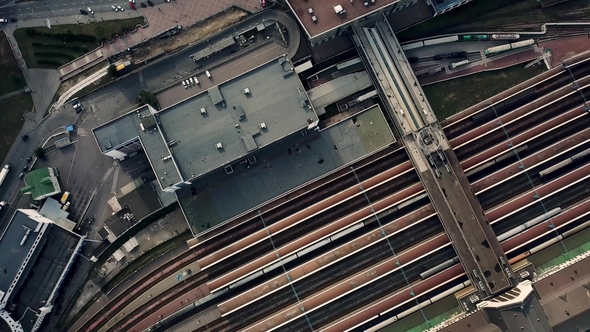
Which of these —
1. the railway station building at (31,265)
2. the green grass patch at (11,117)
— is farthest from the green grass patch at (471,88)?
the green grass patch at (11,117)

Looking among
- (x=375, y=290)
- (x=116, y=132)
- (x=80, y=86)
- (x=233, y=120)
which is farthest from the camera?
(x=80, y=86)

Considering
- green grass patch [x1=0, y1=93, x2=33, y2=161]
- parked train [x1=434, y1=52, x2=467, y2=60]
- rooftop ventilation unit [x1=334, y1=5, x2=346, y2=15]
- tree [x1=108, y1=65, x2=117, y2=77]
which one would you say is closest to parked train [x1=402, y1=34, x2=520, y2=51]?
parked train [x1=434, y1=52, x2=467, y2=60]

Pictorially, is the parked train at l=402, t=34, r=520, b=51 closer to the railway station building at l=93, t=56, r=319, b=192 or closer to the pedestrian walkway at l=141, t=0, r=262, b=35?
the railway station building at l=93, t=56, r=319, b=192

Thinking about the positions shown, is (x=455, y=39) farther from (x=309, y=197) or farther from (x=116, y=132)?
(x=116, y=132)

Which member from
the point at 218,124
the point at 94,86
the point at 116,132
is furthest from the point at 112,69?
the point at 218,124

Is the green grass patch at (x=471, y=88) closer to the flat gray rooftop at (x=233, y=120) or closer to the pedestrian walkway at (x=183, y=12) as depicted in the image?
the flat gray rooftop at (x=233, y=120)
